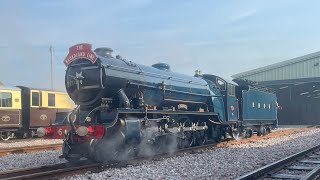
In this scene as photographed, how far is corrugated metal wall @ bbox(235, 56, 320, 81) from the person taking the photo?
143 feet

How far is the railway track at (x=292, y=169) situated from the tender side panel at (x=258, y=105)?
7.84 meters

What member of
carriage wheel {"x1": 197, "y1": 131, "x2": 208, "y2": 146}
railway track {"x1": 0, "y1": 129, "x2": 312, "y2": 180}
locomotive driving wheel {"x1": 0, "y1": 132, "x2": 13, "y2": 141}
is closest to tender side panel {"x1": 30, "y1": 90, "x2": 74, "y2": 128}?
locomotive driving wheel {"x1": 0, "y1": 132, "x2": 13, "y2": 141}

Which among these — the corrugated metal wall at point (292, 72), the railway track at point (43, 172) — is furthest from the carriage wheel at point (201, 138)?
→ the corrugated metal wall at point (292, 72)

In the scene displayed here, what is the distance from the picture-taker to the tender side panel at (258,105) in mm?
20922

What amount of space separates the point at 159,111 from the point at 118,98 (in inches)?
69.7

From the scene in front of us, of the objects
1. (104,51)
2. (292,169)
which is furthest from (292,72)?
(292,169)

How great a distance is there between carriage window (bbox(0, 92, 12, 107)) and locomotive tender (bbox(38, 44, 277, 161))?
11.2 metres

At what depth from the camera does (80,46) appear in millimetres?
11859

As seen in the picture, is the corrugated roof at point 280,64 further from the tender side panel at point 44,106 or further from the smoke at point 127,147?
the smoke at point 127,147

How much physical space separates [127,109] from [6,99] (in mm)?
13527

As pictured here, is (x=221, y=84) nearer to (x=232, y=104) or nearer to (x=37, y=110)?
(x=232, y=104)

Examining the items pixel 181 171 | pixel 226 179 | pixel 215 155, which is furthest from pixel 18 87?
pixel 226 179

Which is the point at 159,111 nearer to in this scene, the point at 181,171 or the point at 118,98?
the point at 118,98

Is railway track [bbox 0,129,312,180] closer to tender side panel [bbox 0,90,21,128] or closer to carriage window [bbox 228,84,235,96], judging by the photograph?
carriage window [bbox 228,84,235,96]
